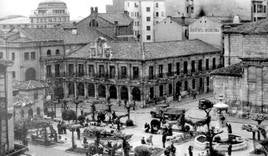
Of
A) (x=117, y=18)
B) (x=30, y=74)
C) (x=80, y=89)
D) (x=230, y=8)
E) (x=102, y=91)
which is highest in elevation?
(x=230, y=8)

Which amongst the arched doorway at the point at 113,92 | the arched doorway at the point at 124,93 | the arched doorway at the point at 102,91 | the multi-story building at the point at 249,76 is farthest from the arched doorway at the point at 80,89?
the multi-story building at the point at 249,76

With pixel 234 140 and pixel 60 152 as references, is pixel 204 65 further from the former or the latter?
pixel 60 152

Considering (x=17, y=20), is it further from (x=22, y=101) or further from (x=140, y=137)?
(x=140, y=137)

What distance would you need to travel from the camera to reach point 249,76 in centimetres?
5569

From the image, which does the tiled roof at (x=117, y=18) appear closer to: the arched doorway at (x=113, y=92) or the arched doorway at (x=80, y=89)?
the arched doorway at (x=80, y=89)

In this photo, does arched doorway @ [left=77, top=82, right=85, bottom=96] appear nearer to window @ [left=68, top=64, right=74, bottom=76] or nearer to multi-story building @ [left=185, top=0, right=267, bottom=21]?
window @ [left=68, top=64, right=74, bottom=76]

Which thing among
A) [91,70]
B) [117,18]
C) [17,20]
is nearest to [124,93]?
[91,70]

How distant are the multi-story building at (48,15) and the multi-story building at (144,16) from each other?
22.7 meters

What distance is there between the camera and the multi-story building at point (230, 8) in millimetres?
96250

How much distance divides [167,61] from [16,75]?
22783 millimetres

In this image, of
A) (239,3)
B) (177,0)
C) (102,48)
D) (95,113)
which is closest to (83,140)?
(95,113)

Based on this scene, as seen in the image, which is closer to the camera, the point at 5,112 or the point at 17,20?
the point at 5,112

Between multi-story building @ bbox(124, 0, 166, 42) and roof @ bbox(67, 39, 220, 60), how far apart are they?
31865 mm

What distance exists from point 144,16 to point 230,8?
20430 millimetres
